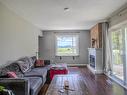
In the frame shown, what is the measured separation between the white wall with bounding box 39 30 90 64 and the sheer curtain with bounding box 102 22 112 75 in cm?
324

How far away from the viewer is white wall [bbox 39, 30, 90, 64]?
34.1 ft

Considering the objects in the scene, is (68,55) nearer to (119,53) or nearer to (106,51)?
(106,51)

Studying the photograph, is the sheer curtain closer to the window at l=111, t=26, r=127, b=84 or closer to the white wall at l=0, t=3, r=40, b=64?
the window at l=111, t=26, r=127, b=84

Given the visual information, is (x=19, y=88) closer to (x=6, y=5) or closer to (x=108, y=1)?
(x=6, y=5)

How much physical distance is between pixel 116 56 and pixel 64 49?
4.90 metres

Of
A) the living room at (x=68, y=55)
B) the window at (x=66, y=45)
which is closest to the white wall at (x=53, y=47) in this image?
the living room at (x=68, y=55)

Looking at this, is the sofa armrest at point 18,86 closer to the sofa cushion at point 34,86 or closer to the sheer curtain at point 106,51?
the sofa cushion at point 34,86

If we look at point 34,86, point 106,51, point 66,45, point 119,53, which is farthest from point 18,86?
point 66,45

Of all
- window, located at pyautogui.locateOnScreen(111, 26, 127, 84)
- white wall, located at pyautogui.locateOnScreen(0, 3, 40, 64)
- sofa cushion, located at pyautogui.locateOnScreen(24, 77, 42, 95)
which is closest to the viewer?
sofa cushion, located at pyautogui.locateOnScreen(24, 77, 42, 95)

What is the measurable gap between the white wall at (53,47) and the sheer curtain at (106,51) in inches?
128

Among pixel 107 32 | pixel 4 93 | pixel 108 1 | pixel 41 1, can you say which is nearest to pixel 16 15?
pixel 41 1

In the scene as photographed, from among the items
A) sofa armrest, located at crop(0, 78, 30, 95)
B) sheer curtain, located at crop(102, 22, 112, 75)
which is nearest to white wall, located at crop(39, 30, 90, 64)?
sheer curtain, located at crop(102, 22, 112, 75)

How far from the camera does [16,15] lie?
5.27 meters

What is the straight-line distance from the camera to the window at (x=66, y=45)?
10.5 m
